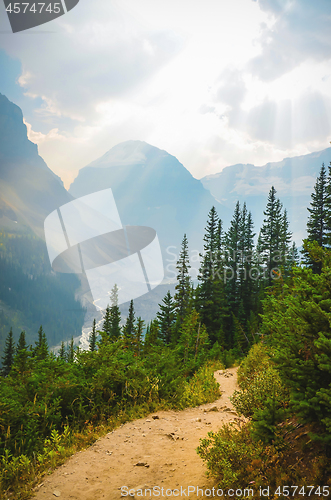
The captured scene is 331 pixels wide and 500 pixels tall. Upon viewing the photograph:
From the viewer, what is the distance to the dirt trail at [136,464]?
14.3 ft

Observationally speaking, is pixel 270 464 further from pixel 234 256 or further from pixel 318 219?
pixel 234 256

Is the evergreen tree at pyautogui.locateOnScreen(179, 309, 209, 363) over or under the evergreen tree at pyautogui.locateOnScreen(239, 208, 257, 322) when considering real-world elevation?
under

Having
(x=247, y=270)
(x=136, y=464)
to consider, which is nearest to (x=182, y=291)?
(x=247, y=270)

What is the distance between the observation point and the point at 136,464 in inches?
198

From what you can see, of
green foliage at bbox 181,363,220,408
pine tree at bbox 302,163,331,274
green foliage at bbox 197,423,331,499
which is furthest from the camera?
pine tree at bbox 302,163,331,274

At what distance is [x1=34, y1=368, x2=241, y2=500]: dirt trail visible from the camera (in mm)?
4367

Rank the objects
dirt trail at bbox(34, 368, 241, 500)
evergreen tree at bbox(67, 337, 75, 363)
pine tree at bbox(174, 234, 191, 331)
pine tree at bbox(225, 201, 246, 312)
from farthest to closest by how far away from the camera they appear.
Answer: pine tree at bbox(225, 201, 246, 312), pine tree at bbox(174, 234, 191, 331), evergreen tree at bbox(67, 337, 75, 363), dirt trail at bbox(34, 368, 241, 500)

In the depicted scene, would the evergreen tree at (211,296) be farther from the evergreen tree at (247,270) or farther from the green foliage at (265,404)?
the green foliage at (265,404)

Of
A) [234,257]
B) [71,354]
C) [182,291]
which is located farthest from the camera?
[234,257]

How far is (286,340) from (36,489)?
15.8 feet

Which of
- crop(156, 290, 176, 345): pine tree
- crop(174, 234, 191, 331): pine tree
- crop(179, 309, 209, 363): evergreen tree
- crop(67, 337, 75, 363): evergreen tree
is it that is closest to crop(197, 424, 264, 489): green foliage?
crop(67, 337, 75, 363): evergreen tree

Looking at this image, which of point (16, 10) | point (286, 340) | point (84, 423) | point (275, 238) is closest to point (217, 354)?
point (84, 423)

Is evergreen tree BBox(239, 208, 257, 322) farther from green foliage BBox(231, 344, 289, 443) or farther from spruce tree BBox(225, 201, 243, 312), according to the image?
green foliage BBox(231, 344, 289, 443)

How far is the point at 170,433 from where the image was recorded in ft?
20.5
